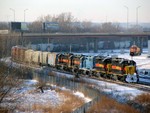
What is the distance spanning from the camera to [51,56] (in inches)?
2197

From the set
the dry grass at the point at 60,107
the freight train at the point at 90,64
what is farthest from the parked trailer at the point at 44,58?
the dry grass at the point at 60,107

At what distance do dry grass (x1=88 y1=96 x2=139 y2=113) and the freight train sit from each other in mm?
9364

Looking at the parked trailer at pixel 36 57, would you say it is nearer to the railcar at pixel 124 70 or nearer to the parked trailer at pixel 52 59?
the parked trailer at pixel 52 59

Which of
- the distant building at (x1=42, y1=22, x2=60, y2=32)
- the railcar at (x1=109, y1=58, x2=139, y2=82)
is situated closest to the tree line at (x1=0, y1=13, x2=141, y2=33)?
the distant building at (x1=42, y1=22, x2=60, y2=32)

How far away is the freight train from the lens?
3856cm

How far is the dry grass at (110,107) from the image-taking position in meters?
27.2

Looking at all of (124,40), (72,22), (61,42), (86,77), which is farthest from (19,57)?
(72,22)

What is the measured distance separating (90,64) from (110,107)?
54.3 feet

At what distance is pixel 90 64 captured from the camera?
44.7 metres

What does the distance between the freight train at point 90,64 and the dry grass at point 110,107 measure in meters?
9.36

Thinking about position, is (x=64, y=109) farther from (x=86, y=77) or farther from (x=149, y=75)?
(x=149, y=75)

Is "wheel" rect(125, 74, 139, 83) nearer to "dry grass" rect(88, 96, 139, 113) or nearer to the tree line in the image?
"dry grass" rect(88, 96, 139, 113)

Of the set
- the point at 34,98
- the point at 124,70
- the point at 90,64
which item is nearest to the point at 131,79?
the point at 124,70

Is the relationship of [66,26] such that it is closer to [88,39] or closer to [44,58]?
[88,39]
